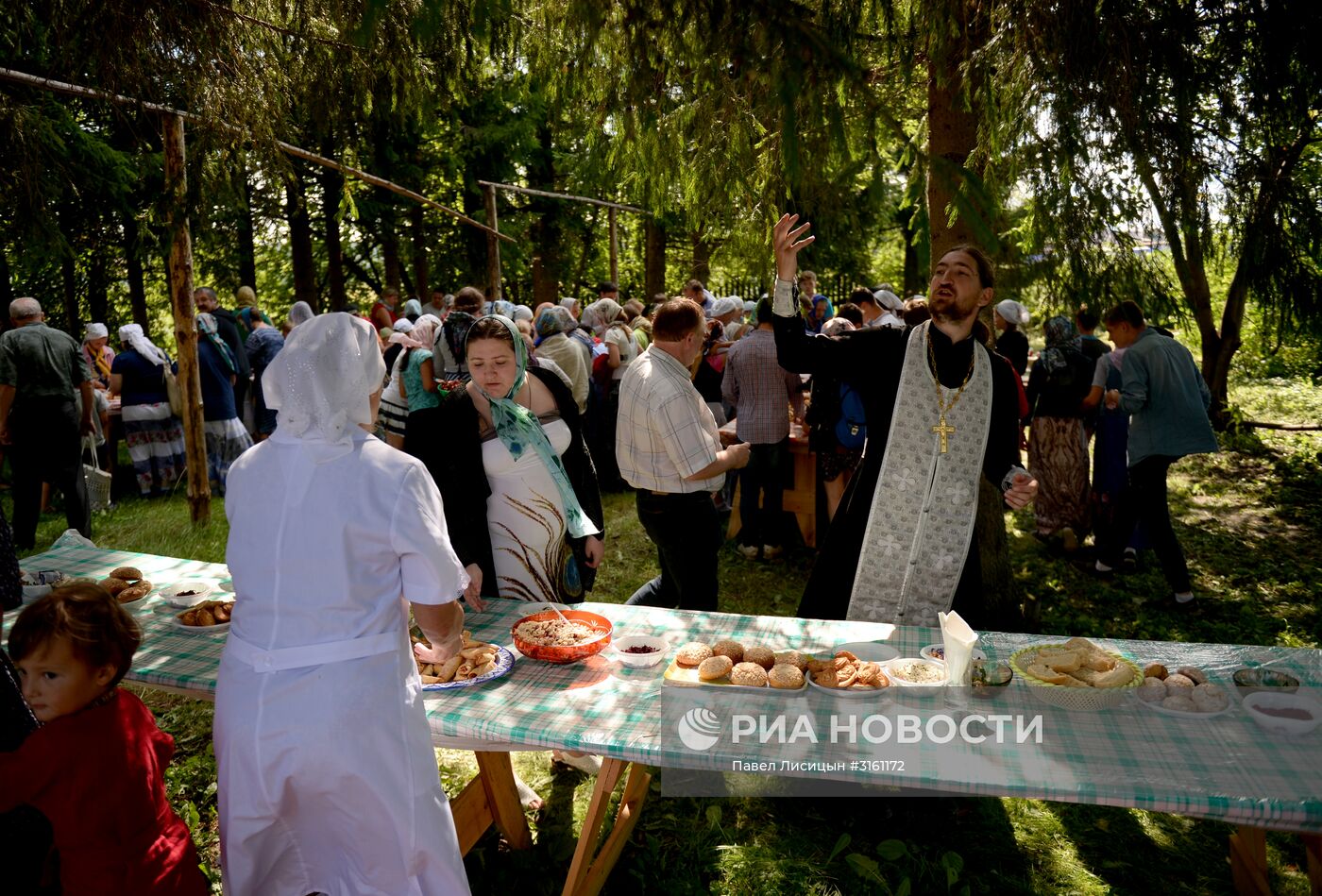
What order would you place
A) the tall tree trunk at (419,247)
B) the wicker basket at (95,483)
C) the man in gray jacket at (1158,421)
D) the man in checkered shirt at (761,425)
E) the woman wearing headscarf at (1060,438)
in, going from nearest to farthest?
the man in gray jacket at (1158,421) < the man in checkered shirt at (761,425) < the woman wearing headscarf at (1060,438) < the wicker basket at (95,483) < the tall tree trunk at (419,247)

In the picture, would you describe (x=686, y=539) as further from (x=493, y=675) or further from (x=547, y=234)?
(x=547, y=234)

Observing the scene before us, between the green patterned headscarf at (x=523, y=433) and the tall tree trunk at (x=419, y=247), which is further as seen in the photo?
the tall tree trunk at (x=419, y=247)

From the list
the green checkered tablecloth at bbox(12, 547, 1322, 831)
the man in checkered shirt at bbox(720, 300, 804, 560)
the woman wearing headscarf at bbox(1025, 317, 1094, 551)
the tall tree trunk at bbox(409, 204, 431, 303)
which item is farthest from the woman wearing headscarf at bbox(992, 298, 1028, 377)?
the tall tree trunk at bbox(409, 204, 431, 303)

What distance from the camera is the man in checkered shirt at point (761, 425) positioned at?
608 centimetres

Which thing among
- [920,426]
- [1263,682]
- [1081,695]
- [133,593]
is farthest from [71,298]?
[1263,682]

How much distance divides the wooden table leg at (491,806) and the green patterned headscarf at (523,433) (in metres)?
0.91

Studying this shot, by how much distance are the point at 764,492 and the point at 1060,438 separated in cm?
228

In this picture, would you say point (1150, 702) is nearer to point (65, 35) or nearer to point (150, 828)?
point (150, 828)

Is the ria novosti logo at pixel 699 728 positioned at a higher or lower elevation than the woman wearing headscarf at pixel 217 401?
lower

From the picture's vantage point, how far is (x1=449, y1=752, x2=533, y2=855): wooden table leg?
2.84m

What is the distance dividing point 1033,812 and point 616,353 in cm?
582

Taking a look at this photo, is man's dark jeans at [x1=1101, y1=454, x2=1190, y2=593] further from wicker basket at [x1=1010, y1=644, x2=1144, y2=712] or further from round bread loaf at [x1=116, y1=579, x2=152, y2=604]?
round bread loaf at [x1=116, y1=579, x2=152, y2=604]

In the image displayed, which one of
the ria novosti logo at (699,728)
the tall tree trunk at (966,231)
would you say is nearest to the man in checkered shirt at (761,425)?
the tall tree trunk at (966,231)

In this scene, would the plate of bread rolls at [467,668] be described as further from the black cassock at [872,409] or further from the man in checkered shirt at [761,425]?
the man in checkered shirt at [761,425]
